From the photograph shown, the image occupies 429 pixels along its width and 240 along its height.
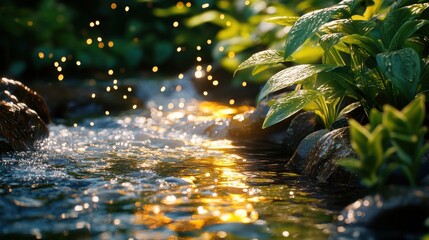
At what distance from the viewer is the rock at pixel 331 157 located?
3666 mm

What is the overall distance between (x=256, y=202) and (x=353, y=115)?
1.67 meters

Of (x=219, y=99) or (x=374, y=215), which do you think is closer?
(x=374, y=215)

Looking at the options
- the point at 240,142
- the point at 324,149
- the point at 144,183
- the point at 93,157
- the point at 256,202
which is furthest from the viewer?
the point at 240,142

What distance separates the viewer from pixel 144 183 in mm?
3596

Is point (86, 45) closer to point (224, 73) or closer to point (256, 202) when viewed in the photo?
point (224, 73)

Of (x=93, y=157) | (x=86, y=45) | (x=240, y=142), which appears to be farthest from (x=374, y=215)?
(x=86, y=45)

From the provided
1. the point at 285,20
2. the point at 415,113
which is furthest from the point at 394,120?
the point at 285,20

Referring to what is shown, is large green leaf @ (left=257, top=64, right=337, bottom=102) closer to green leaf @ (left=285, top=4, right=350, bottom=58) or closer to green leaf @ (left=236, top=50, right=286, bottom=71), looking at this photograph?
green leaf @ (left=285, top=4, right=350, bottom=58)

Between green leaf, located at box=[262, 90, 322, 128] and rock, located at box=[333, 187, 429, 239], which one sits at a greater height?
green leaf, located at box=[262, 90, 322, 128]

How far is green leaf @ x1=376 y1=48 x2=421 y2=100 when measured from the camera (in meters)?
3.32

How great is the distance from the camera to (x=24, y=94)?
19.8 feet

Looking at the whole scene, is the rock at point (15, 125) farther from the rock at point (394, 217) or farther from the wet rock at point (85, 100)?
the rock at point (394, 217)

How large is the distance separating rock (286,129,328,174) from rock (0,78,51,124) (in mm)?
2440

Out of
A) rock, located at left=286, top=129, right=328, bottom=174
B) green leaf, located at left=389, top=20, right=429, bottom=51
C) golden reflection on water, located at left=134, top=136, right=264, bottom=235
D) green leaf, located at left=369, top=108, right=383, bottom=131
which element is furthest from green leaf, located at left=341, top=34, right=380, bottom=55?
golden reflection on water, located at left=134, top=136, right=264, bottom=235
